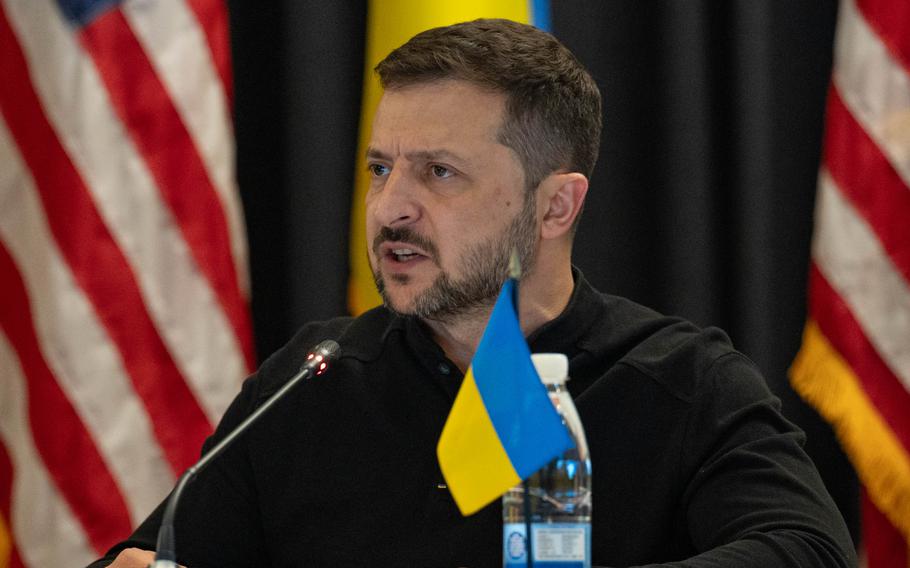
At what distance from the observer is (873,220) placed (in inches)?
104

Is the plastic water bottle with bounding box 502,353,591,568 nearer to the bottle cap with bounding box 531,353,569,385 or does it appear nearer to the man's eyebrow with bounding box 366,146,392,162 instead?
the bottle cap with bounding box 531,353,569,385

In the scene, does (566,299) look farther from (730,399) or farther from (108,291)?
(108,291)

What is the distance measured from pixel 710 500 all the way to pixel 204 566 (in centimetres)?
74

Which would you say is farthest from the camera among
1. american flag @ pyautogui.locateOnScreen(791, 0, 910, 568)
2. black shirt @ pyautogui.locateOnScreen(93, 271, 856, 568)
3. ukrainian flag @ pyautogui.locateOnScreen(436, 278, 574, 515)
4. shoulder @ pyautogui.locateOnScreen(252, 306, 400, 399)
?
american flag @ pyautogui.locateOnScreen(791, 0, 910, 568)

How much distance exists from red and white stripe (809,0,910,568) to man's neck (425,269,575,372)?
931 mm

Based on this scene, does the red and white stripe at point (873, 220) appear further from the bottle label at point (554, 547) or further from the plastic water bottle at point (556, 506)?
the bottle label at point (554, 547)

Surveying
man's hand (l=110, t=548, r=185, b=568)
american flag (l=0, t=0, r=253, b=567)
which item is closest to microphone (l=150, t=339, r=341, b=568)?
man's hand (l=110, t=548, r=185, b=568)

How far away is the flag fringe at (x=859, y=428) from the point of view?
2.54m

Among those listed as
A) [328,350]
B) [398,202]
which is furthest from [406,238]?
[328,350]

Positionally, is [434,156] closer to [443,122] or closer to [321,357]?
[443,122]

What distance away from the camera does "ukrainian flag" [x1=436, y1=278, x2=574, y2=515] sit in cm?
127

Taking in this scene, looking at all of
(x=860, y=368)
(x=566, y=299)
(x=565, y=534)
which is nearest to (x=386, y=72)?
(x=566, y=299)

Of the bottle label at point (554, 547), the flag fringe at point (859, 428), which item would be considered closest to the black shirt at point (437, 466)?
the bottle label at point (554, 547)

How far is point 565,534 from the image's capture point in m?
1.31
